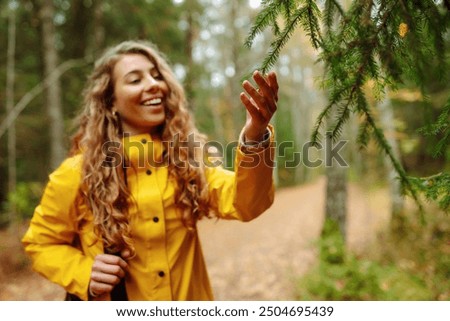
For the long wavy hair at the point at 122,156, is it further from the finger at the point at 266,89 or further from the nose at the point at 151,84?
the finger at the point at 266,89

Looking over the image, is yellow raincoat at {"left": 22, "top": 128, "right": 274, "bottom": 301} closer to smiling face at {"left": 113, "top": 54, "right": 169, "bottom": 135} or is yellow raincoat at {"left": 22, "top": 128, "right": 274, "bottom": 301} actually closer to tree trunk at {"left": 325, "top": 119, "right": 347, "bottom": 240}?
smiling face at {"left": 113, "top": 54, "right": 169, "bottom": 135}

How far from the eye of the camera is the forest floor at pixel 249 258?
6.18 meters

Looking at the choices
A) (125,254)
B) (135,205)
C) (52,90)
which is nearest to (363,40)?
(135,205)

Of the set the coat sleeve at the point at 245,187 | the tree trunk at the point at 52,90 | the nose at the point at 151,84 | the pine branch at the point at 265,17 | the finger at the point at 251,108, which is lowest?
the coat sleeve at the point at 245,187

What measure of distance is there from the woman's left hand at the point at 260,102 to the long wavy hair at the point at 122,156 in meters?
0.59

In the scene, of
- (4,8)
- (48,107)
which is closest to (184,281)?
(48,107)

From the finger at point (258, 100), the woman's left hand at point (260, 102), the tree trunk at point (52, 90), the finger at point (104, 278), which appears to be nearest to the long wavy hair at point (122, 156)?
the finger at point (104, 278)

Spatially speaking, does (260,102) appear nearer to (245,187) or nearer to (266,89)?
(266,89)

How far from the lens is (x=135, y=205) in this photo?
1969mm

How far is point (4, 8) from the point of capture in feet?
30.4

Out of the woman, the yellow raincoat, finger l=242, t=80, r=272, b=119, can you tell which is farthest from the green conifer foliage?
the yellow raincoat

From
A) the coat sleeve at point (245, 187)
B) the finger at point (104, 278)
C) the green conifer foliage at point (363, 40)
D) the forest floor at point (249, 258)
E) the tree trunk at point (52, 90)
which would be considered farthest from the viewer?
the tree trunk at point (52, 90)

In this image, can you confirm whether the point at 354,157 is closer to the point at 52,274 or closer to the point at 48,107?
the point at 48,107

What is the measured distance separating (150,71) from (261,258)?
6.42 m
